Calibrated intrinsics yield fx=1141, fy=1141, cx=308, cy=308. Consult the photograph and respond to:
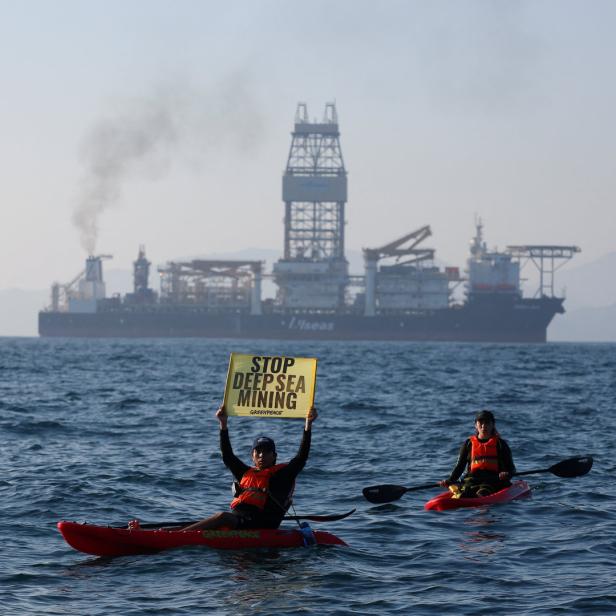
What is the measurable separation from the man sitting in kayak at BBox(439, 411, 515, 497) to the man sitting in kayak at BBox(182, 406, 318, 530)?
364 centimetres

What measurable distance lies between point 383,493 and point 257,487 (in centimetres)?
326

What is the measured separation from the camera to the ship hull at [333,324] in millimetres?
143125

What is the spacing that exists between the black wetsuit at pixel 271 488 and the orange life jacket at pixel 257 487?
37 millimetres

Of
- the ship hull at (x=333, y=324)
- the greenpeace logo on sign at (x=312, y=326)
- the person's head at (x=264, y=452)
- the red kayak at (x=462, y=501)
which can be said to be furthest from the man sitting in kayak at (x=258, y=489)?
the greenpeace logo on sign at (x=312, y=326)

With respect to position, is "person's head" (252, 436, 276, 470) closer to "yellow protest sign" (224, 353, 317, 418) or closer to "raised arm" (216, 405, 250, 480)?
"raised arm" (216, 405, 250, 480)

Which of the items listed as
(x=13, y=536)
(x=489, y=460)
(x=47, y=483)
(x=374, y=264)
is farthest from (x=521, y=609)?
(x=374, y=264)

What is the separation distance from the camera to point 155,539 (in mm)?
12766

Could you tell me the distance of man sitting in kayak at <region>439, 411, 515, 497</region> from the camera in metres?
15.7

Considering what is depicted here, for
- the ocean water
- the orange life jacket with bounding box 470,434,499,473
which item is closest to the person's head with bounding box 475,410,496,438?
the orange life jacket with bounding box 470,434,499,473

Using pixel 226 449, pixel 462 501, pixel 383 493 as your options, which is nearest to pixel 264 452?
pixel 226 449

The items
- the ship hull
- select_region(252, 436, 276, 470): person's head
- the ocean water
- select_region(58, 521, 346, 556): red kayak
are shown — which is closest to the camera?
the ocean water

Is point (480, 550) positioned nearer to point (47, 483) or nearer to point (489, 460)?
point (489, 460)

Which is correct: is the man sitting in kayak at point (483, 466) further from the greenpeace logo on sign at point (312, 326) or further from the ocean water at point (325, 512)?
the greenpeace logo on sign at point (312, 326)

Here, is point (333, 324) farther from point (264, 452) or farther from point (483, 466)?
point (264, 452)
